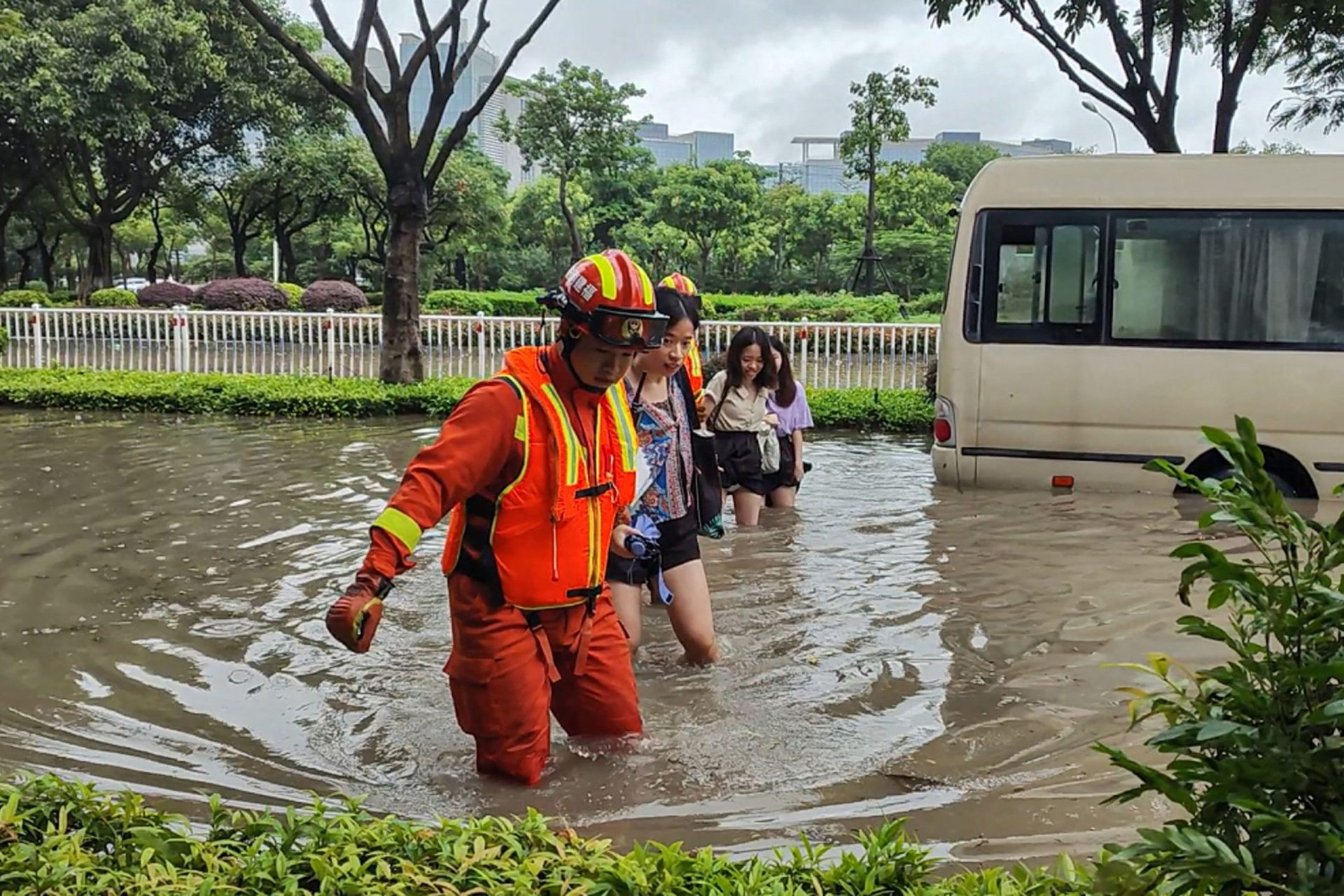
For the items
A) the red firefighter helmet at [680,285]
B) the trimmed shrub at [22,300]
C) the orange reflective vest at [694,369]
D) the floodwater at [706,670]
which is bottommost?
the floodwater at [706,670]

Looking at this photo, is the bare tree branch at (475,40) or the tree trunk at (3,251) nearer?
the bare tree branch at (475,40)

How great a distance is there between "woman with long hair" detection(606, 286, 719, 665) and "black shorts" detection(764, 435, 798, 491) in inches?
124

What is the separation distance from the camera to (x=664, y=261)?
39875 mm

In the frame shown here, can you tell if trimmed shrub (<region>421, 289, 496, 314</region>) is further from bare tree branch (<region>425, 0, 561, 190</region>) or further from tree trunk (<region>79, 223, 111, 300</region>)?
bare tree branch (<region>425, 0, 561, 190</region>)

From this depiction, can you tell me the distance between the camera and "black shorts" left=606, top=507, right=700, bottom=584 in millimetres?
5348

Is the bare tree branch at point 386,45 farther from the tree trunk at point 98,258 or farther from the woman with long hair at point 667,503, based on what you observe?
the tree trunk at point 98,258

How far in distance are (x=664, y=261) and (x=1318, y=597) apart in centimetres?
3839

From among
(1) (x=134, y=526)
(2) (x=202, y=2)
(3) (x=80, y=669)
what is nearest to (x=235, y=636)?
(3) (x=80, y=669)

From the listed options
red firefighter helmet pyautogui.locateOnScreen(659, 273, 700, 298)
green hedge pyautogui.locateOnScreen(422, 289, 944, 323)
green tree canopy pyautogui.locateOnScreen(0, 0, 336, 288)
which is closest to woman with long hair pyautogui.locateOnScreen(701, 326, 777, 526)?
red firefighter helmet pyautogui.locateOnScreen(659, 273, 700, 298)

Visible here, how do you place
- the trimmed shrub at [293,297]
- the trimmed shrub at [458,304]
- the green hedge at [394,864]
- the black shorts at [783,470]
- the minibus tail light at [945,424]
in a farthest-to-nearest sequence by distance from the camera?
the trimmed shrub at [458,304], the trimmed shrub at [293,297], the minibus tail light at [945,424], the black shorts at [783,470], the green hedge at [394,864]

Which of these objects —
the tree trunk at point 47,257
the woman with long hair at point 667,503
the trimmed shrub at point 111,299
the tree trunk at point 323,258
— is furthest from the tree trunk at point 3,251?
the woman with long hair at point 667,503

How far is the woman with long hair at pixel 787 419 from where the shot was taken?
8.24 metres

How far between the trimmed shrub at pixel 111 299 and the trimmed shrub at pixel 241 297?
1.48 meters

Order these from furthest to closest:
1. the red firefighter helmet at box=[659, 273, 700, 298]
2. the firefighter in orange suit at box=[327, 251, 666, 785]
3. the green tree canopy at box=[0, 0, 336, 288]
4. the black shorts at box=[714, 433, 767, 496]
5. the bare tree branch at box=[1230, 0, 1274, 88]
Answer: the green tree canopy at box=[0, 0, 336, 288], the bare tree branch at box=[1230, 0, 1274, 88], the black shorts at box=[714, 433, 767, 496], the red firefighter helmet at box=[659, 273, 700, 298], the firefighter in orange suit at box=[327, 251, 666, 785]
